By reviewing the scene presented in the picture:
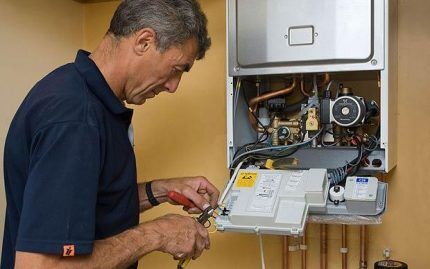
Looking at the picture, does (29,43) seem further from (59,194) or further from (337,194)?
(337,194)

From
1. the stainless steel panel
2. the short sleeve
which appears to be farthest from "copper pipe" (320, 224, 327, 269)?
the short sleeve

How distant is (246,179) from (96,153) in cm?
56

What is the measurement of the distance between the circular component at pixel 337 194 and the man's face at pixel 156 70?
1.76 feet

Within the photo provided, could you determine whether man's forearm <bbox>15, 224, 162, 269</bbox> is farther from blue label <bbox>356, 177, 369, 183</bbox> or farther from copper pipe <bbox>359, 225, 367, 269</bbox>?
copper pipe <bbox>359, 225, 367, 269</bbox>

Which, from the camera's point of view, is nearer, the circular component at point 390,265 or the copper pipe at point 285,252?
the circular component at point 390,265

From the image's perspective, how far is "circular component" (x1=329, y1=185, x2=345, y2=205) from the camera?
132 centimetres

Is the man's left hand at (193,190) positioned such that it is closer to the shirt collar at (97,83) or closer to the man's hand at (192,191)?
the man's hand at (192,191)

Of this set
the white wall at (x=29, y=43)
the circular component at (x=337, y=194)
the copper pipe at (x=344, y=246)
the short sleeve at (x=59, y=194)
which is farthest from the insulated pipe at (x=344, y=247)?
the white wall at (x=29, y=43)

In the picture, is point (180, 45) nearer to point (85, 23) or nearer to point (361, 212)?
point (361, 212)

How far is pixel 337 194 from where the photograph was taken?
4.33ft

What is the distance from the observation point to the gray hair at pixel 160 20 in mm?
1104

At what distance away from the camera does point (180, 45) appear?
1.15m

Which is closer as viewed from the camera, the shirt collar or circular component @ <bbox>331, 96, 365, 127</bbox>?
the shirt collar

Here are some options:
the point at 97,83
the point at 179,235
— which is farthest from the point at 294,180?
the point at 97,83
